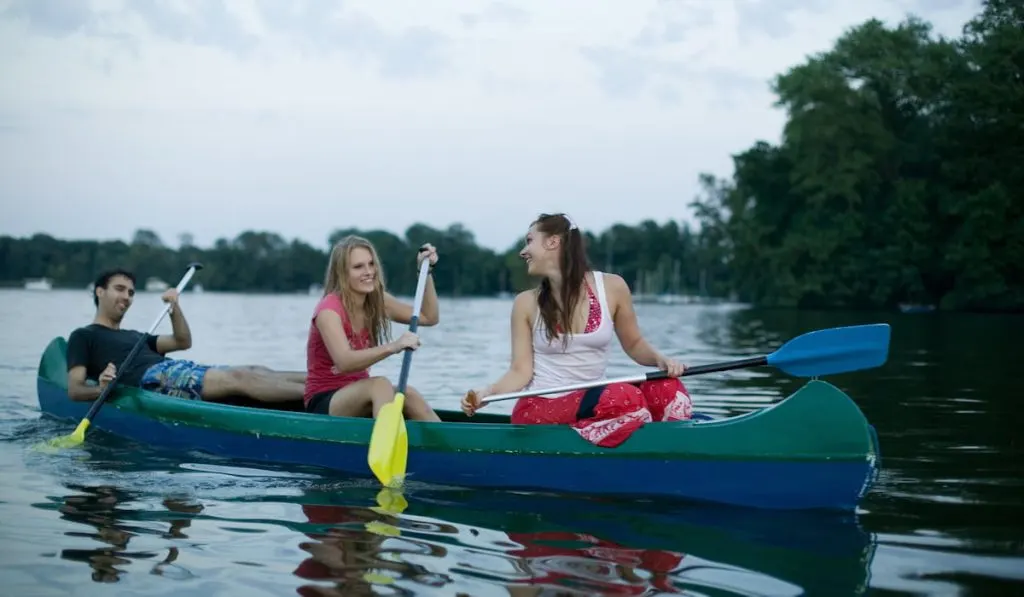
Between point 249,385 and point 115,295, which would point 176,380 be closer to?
point 249,385

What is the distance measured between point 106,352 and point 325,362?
2368 millimetres

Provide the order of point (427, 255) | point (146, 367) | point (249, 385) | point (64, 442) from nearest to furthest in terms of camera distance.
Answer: point (427, 255) → point (64, 442) → point (249, 385) → point (146, 367)

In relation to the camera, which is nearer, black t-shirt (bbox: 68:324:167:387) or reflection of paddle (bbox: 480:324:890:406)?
reflection of paddle (bbox: 480:324:890:406)

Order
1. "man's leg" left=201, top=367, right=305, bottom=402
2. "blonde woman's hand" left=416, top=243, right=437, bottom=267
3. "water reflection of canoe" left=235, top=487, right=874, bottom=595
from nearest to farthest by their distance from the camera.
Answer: "water reflection of canoe" left=235, top=487, right=874, bottom=595 → "blonde woman's hand" left=416, top=243, right=437, bottom=267 → "man's leg" left=201, top=367, right=305, bottom=402

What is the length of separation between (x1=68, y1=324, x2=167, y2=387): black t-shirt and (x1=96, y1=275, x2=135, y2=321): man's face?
157 millimetres

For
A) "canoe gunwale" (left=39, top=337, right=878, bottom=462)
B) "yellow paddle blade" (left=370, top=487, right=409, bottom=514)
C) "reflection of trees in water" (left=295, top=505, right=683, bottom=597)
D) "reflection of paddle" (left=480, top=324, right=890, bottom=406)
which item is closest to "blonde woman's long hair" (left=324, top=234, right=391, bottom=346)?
"canoe gunwale" (left=39, top=337, right=878, bottom=462)

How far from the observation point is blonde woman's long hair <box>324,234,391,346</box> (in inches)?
243

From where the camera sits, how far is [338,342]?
6.02 metres

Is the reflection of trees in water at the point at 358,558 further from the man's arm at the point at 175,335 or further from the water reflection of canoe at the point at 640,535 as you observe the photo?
the man's arm at the point at 175,335

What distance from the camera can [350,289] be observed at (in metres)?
6.22

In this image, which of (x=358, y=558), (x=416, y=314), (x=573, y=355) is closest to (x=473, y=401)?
(x=573, y=355)

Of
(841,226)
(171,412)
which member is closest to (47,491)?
(171,412)

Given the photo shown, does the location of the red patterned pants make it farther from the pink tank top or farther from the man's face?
the man's face

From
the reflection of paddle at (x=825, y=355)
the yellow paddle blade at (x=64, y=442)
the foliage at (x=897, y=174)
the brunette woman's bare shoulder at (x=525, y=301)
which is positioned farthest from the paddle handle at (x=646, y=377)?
the foliage at (x=897, y=174)
